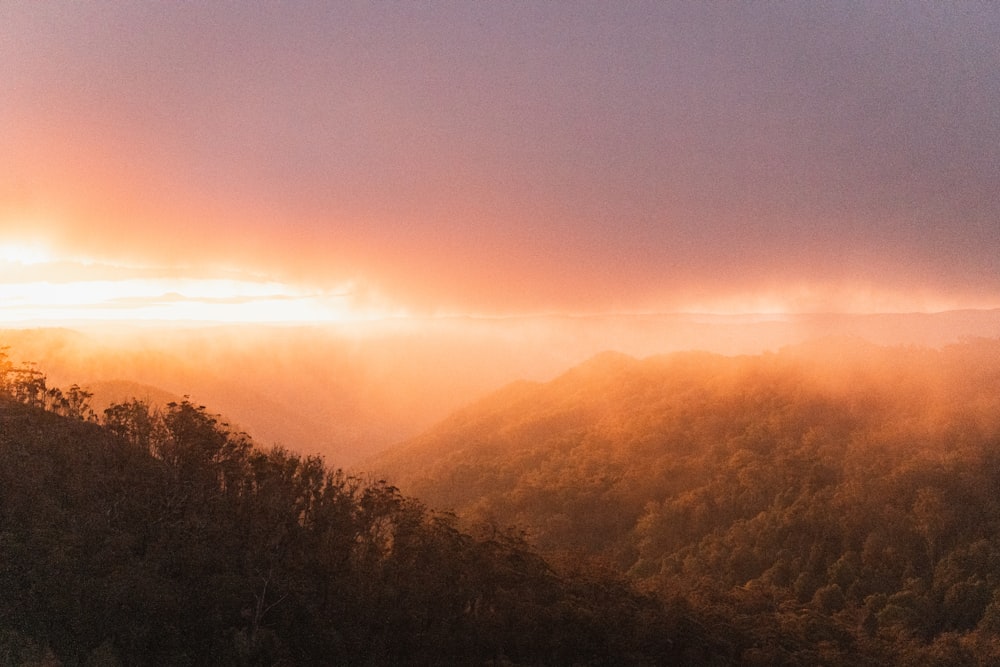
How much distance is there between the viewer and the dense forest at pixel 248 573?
28.0 m

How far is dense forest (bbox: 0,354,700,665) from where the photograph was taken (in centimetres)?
2797

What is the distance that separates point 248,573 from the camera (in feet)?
106

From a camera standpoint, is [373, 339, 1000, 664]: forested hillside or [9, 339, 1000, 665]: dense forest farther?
[373, 339, 1000, 664]: forested hillside

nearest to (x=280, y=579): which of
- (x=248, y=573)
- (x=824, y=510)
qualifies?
(x=248, y=573)

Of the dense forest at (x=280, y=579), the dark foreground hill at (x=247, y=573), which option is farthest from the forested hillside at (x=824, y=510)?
the dark foreground hill at (x=247, y=573)

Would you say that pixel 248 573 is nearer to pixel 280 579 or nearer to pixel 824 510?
pixel 280 579

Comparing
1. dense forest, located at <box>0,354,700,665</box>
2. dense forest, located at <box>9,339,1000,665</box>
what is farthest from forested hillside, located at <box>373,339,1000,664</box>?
dense forest, located at <box>0,354,700,665</box>

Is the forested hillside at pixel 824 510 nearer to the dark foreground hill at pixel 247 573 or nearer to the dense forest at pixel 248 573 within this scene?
the dense forest at pixel 248 573

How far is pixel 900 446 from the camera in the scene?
16712cm

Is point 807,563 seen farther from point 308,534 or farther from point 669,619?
point 308,534

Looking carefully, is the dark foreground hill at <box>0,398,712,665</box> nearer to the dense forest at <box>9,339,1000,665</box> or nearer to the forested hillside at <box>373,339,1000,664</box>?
the dense forest at <box>9,339,1000,665</box>

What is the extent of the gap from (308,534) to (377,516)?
15.2 ft

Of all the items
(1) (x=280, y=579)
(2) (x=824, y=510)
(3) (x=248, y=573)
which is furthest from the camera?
(2) (x=824, y=510)

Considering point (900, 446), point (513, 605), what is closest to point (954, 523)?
point (900, 446)
